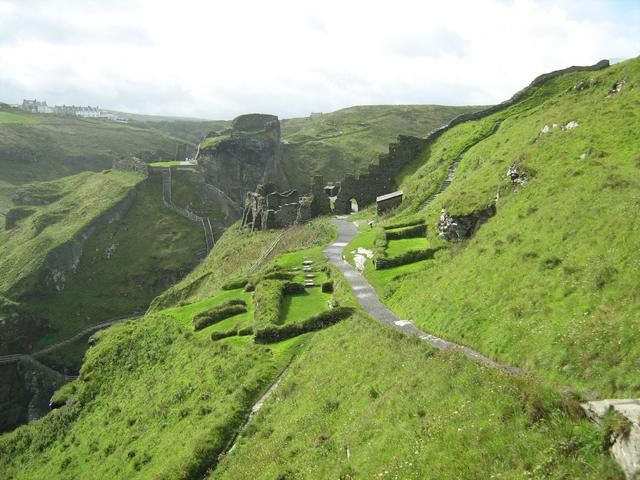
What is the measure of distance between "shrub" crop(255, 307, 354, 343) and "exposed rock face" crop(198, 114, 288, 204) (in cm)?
9628

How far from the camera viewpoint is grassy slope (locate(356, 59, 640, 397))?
13.6 m

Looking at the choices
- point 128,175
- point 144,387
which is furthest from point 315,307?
point 128,175

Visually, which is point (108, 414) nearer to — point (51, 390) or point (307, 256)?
point (307, 256)

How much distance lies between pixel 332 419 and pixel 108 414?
1731cm

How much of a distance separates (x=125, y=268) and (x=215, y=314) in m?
64.0

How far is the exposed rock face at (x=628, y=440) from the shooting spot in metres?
8.41

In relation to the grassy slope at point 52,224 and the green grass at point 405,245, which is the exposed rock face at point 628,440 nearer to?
the green grass at point 405,245

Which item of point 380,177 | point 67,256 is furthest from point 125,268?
point 380,177

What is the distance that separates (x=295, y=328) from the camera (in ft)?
84.1

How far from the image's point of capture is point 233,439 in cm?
1881

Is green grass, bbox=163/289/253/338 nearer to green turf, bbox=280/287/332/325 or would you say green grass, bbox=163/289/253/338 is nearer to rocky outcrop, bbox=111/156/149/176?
green turf, bbox=280/287/332/325

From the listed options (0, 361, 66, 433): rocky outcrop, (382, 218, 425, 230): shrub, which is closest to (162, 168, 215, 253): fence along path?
(0, 361, 66, 433): rocky outcrop

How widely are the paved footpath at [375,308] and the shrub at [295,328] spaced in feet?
5.72

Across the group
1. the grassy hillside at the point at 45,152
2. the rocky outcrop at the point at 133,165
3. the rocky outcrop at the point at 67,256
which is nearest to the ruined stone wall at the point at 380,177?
the rocky outcrop at the point at 67,256
